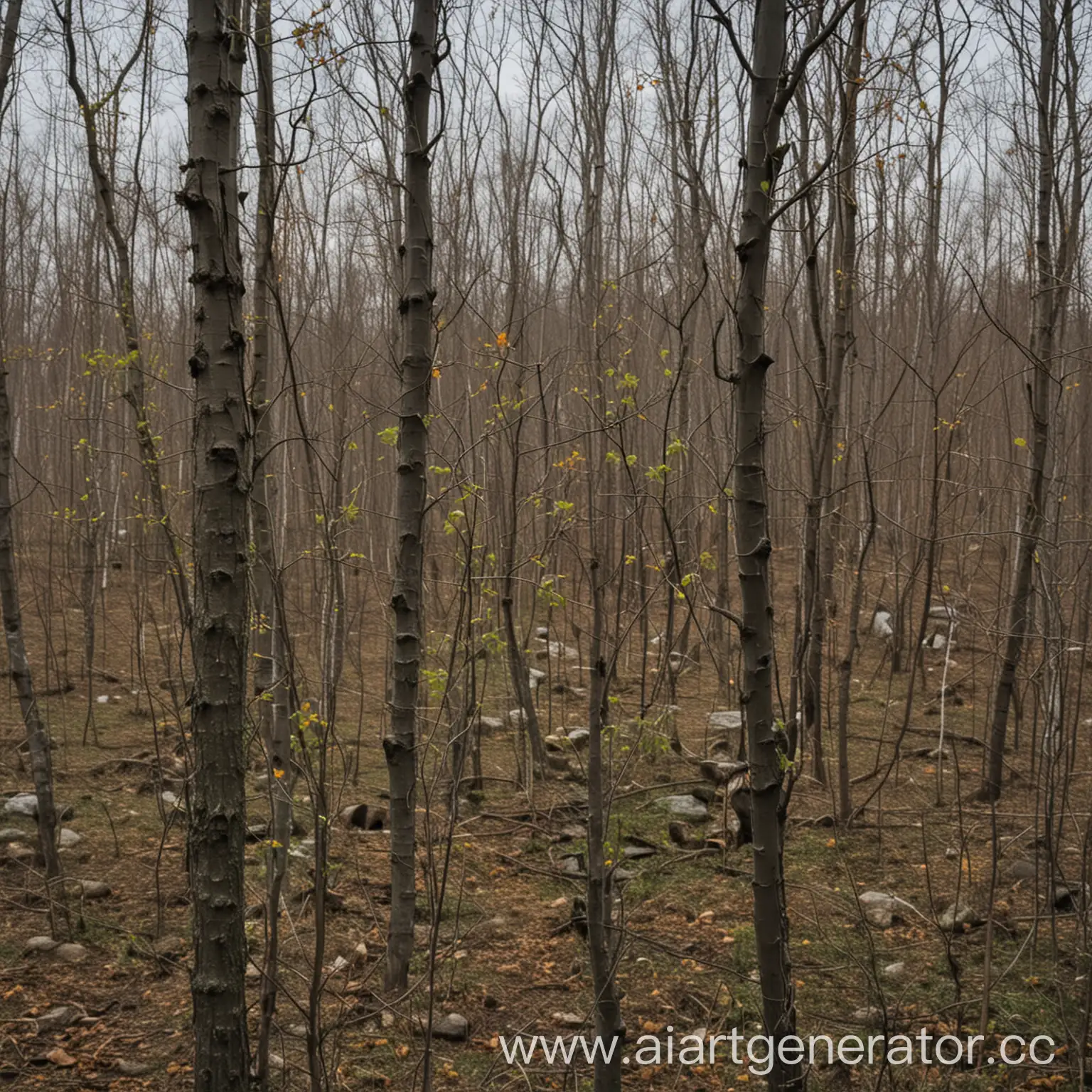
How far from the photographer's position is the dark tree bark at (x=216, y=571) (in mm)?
2277

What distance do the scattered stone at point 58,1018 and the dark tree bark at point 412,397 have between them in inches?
53.7

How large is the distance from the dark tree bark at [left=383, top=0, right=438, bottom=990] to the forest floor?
42cm

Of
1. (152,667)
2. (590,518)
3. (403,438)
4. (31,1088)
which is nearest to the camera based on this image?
(31,1088)

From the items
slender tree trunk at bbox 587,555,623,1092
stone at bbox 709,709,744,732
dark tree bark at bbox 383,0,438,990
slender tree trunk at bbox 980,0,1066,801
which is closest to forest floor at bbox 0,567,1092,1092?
slender tree trunk at bbox 587,555,623,1092

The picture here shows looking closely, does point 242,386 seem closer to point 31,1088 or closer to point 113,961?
point 31,1088

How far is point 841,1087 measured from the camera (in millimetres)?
3088

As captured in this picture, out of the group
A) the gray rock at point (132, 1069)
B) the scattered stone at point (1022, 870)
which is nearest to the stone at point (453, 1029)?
the gray rock at point (132, 1069)

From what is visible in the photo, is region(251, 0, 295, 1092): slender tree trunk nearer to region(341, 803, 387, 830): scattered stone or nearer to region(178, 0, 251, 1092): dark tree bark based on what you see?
region(178, 0, 251, 1092): dark tree bark

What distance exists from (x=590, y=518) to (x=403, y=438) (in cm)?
77

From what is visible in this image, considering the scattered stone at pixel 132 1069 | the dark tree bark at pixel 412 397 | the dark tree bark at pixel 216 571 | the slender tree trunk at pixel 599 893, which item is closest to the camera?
the dark tree bark at pixel 216 571

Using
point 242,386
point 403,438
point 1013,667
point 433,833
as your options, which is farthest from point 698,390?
point 242,386

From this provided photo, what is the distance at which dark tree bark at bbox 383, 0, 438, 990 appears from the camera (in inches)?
130

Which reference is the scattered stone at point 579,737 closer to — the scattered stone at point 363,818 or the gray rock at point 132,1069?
the scattered stone at point 363,818

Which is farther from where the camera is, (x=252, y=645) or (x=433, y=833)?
(x=433, y=833)
